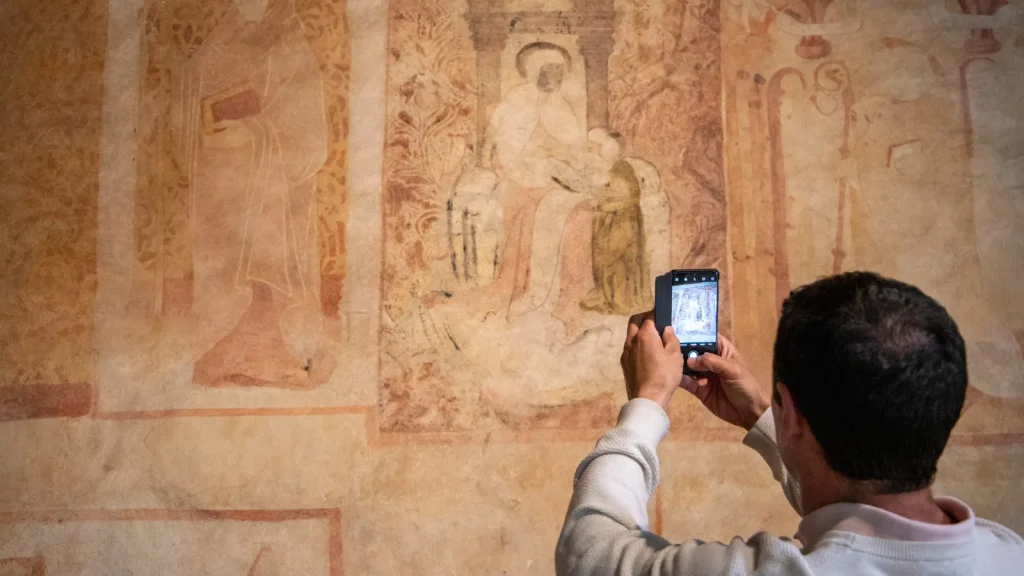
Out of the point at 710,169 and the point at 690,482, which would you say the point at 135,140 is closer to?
the point at 710,169

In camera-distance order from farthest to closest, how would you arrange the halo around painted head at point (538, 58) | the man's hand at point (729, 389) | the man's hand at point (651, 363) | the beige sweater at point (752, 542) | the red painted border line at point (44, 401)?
the halo around painted head at point (538, 58) → the red painted border line at point (44, 401) → the man's hand at point (729, 389) → the man's hand at point (651, 363) → the beige sweater at point (752, 542)

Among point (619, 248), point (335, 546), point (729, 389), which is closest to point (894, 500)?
point (729, 389)

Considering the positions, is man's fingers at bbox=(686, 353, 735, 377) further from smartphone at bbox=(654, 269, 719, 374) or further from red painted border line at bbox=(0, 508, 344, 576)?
red painted border line at bbox=(0, 508, 344, 576)

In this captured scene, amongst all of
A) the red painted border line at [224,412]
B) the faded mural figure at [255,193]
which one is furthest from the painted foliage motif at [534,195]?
the faded mural figure at [255,193]

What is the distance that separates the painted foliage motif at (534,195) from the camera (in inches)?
166

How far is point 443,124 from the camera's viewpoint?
174 inches

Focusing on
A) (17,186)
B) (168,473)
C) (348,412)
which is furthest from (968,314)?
(17,186)

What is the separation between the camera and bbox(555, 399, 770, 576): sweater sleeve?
141 centimetres

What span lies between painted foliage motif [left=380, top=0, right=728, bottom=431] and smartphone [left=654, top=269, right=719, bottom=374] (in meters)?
1.84

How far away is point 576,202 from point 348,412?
1.54m

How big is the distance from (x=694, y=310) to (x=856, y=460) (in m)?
0.92

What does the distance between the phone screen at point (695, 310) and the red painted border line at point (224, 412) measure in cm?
224

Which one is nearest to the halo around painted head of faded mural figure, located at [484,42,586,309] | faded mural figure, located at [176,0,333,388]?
faded mural figure, located at [484,42,586,309]

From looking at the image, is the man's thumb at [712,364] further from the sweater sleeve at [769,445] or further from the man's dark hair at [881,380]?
the man's dark hair at [881,380]
